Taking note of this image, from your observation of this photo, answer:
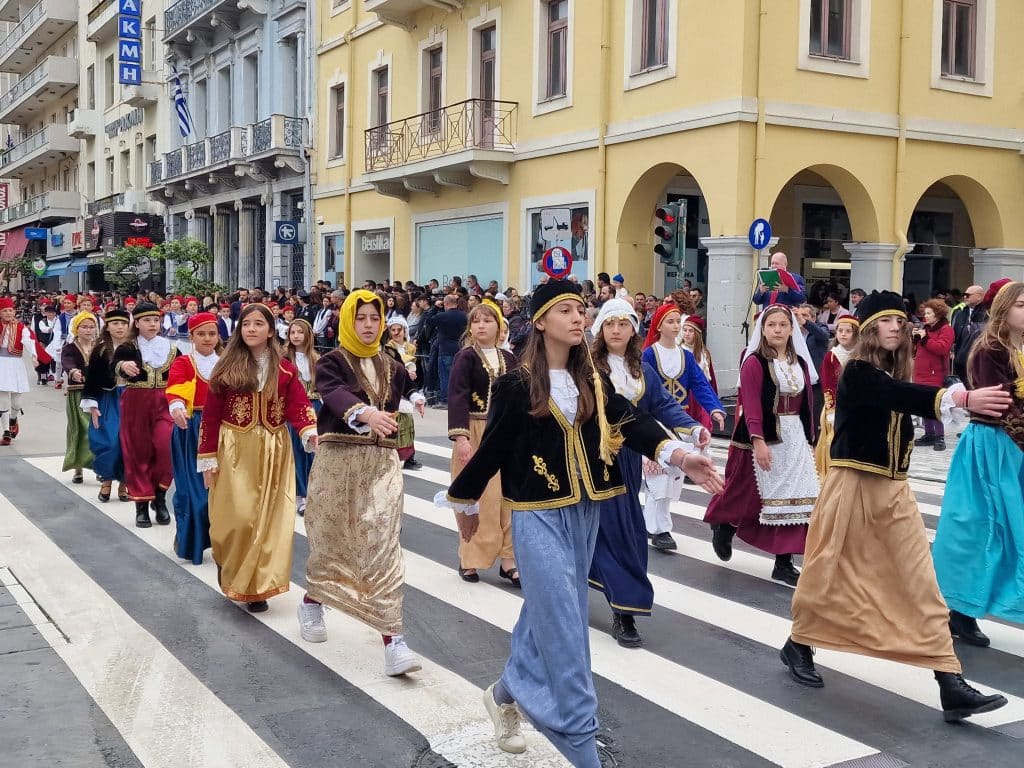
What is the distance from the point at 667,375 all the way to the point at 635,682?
11.7 ft

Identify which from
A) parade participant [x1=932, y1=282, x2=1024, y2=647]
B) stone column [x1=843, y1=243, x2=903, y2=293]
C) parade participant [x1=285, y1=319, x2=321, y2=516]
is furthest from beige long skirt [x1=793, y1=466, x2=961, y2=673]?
stone column [x1=843, y1=243, x2=903, y2=293]

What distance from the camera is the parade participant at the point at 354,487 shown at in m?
5.81

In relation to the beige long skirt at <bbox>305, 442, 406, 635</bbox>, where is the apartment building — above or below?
above

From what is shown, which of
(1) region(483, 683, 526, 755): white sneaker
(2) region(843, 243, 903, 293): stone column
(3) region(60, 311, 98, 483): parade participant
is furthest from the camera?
(2) region(843, 243, 903, 293): stone column

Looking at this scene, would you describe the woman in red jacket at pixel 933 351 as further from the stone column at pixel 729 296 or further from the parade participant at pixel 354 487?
the parade participant at pixel 354 487

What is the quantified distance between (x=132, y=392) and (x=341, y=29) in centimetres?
2171

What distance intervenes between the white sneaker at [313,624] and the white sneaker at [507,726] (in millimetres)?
1831

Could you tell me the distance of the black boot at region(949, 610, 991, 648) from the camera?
627cm

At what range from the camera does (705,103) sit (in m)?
18.0

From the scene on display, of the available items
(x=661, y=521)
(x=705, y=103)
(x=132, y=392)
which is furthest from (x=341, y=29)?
(x=661, y=521)

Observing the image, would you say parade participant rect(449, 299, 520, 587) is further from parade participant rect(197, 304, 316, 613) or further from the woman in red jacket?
the woman in red jacket

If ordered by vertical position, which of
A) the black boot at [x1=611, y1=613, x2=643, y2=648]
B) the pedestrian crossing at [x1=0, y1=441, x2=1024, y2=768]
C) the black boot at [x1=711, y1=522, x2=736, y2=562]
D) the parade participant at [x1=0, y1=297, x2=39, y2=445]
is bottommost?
the pedestrian crossing at [x1=0, y1=441, x2=1024, y2=768]

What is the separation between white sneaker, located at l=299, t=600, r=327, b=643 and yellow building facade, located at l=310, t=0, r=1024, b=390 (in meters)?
12.1

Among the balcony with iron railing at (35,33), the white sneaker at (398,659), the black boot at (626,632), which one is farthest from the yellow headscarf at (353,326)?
the balcony with iron railing at (35,33)
